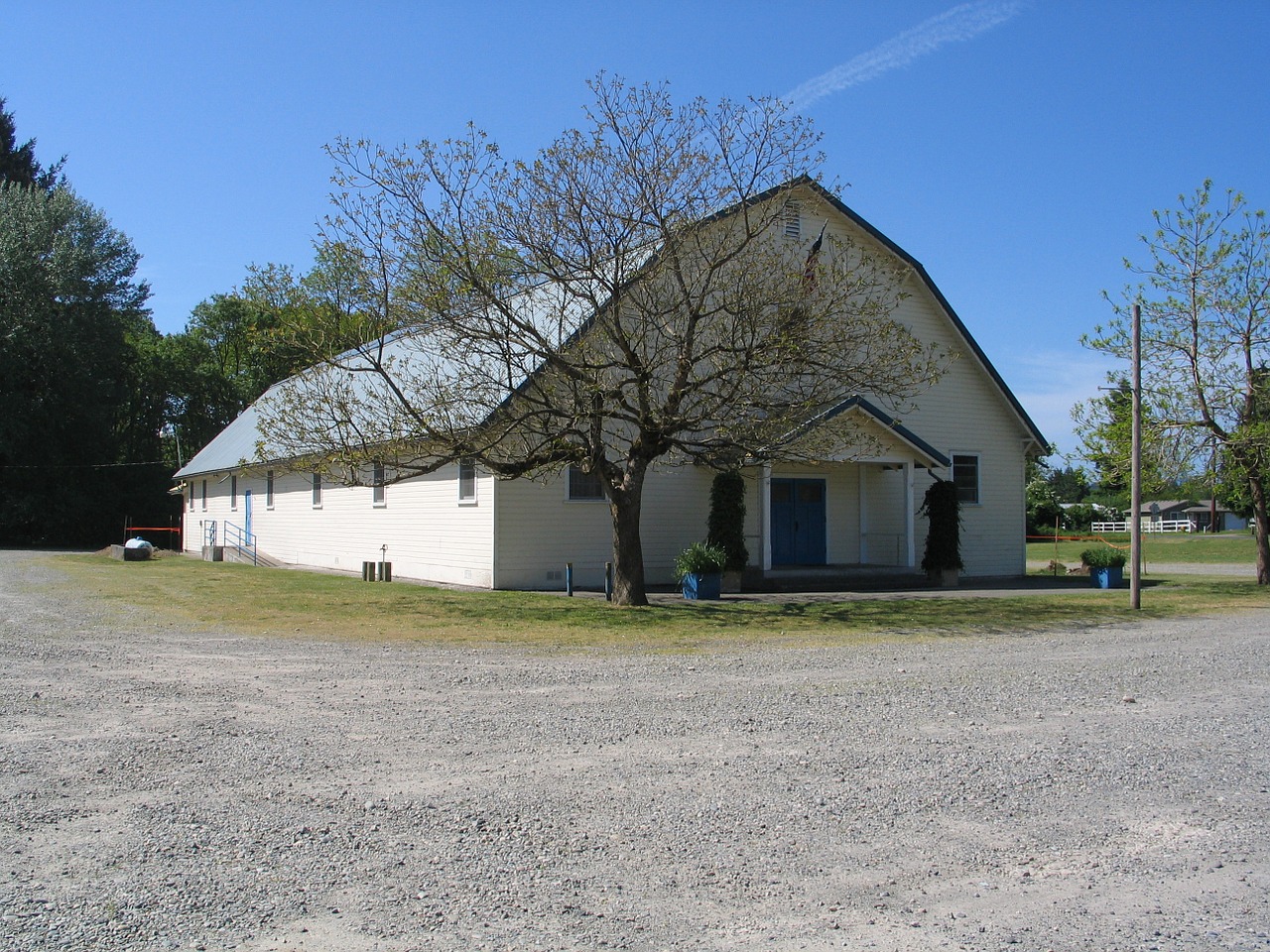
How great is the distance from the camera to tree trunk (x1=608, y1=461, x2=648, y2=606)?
17078mm

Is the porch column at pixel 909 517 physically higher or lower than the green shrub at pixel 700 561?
higher

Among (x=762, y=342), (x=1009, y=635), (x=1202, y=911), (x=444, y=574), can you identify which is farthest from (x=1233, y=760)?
(x=444, y=574)

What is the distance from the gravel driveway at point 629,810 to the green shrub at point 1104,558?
1361cm

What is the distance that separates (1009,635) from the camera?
1391 cm

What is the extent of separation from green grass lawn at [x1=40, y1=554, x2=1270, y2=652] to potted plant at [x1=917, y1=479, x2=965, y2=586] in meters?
2.01

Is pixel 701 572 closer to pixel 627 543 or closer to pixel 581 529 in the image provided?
pixel 627 543

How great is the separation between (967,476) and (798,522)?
4838 millimetres

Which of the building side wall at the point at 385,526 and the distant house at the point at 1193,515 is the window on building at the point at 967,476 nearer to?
the building side wall at the point at 385,526

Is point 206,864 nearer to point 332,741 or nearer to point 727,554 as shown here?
point 332,741

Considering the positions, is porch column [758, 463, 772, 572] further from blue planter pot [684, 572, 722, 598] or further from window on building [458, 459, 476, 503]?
window on building [458, 459, 476, 503]

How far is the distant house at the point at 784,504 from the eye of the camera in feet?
67.0

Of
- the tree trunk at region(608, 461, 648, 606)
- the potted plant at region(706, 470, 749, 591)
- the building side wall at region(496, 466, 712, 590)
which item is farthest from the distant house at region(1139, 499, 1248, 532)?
the tree trunk at region(608, 461, 648, 606)

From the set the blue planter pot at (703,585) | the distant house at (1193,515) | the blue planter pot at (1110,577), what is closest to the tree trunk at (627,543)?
the blue planter pot at (703,585)

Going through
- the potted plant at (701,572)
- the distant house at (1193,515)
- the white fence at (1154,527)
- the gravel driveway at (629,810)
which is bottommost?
the gravel driveway at (629,810)
